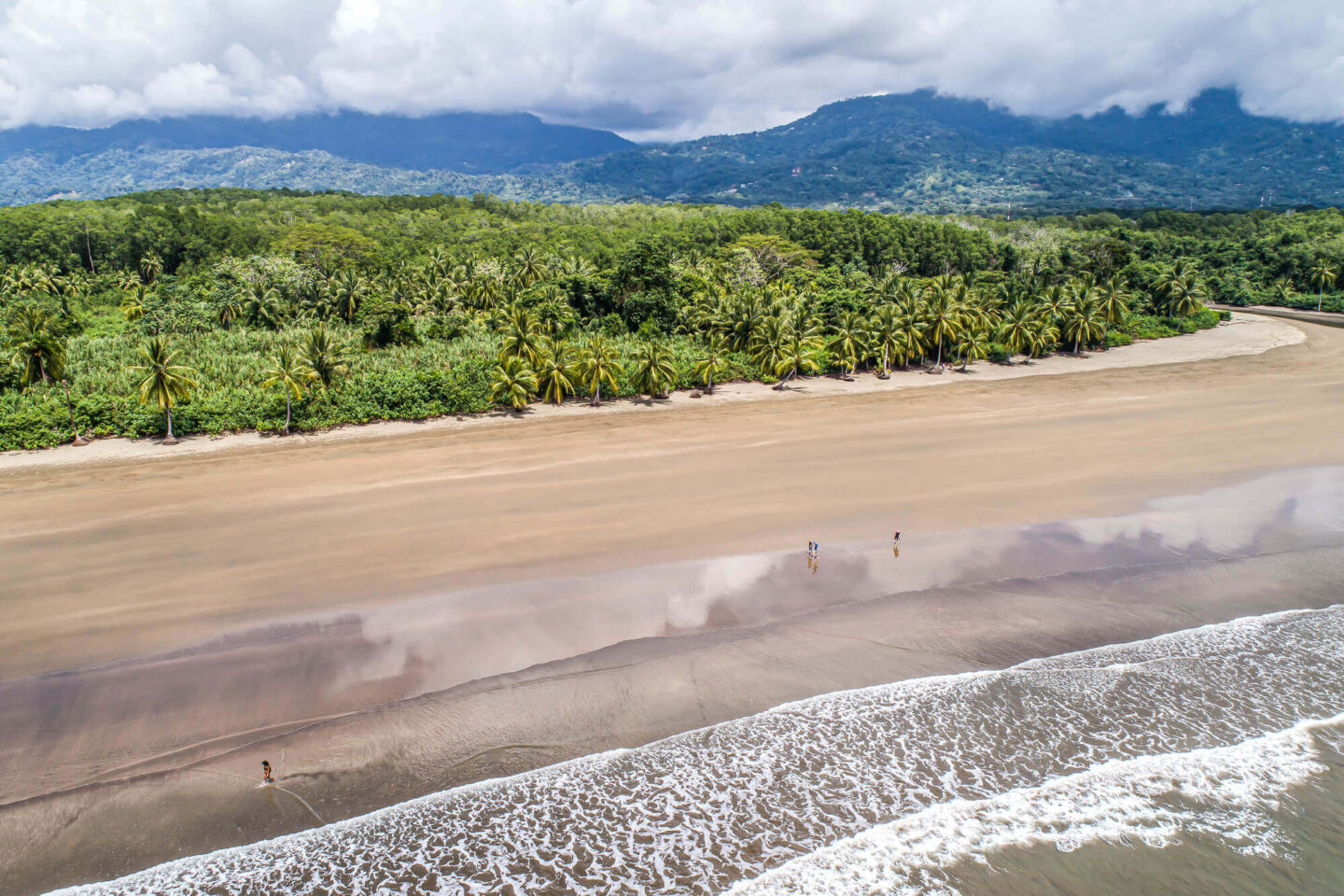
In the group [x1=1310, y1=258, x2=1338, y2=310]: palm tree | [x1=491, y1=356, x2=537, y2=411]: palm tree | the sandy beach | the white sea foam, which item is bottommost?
the white sea foam

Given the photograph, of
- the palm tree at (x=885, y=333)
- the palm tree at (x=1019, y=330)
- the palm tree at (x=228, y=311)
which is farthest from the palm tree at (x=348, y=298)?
the palm tree at (x=1019, y=330)

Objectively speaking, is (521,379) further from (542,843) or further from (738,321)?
(542,843)

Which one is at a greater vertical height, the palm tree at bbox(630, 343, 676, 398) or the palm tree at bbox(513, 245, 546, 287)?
the palm tree at bbox(513, 245, 546, 287)

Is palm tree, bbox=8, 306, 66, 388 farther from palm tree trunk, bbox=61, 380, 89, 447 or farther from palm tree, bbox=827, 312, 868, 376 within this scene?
palm tree, bbox=827, 312, 868, 376

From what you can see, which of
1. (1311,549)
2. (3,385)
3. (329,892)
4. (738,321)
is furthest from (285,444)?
(1311,549)

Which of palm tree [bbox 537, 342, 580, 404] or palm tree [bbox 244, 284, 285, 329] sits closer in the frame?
palm tree [bbox 537, 342, 580, 404]

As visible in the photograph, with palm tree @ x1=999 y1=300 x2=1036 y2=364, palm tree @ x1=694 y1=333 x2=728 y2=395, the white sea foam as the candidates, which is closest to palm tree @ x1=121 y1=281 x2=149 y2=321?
palm tree @ x1=694 y1=333 x2=728 y2=395

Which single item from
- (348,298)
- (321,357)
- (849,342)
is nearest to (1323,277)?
(849,342)
